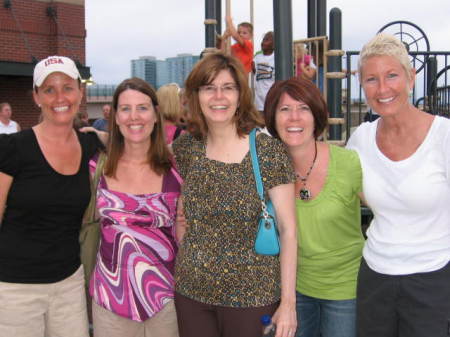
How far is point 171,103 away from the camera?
197 inches

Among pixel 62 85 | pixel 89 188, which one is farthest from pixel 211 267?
pixel 62 85

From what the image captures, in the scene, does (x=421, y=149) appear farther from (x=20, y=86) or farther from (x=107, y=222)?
(x=20, y=86)

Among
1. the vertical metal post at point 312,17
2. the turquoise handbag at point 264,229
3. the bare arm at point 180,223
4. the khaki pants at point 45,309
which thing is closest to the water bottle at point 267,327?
the turquoise handbag at point 264,229

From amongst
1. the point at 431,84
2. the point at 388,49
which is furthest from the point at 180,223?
the point at 431,84

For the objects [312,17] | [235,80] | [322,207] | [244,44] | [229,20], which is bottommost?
[322,207]

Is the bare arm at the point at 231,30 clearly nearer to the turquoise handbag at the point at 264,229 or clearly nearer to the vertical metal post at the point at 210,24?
the vertical metal post at the point at 210,24

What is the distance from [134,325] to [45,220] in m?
0.76

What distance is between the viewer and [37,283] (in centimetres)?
263

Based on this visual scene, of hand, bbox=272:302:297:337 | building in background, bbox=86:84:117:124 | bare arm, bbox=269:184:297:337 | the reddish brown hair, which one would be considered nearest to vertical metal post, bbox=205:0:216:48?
the reddish brown hair

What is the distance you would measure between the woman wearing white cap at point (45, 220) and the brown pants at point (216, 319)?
0.65 m

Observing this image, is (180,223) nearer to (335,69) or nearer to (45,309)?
(45,309)

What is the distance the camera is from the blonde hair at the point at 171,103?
16.4ft

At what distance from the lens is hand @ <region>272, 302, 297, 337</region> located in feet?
7.86

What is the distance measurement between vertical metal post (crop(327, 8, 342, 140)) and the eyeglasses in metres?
3.69
